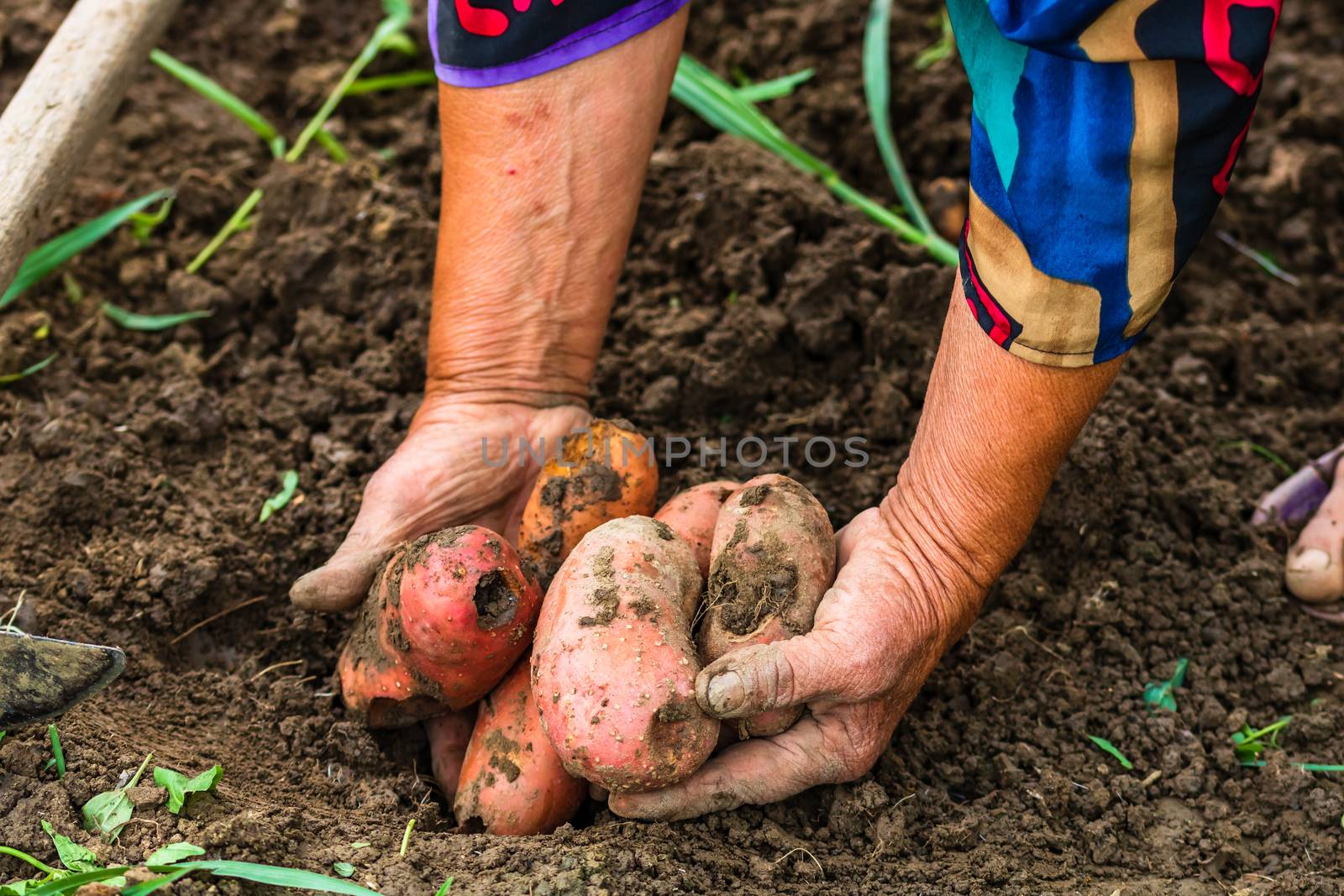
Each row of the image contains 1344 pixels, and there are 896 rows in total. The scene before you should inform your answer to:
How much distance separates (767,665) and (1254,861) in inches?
34.2

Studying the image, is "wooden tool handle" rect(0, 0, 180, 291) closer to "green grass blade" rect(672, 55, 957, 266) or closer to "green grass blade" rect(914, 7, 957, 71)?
"green grass blade" rect(672, 55, 957, 266)

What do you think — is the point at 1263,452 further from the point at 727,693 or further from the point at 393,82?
the point at 393,82

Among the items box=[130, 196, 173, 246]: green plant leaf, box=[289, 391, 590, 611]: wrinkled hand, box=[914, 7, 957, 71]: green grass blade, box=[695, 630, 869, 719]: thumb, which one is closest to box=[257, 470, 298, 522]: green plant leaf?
box=[289, 391, 590, 611]: wrinkled hand

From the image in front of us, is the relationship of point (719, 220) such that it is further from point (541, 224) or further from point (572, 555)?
point (572, 555)

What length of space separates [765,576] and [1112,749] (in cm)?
70

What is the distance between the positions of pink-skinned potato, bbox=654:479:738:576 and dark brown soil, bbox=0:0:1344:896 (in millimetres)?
322

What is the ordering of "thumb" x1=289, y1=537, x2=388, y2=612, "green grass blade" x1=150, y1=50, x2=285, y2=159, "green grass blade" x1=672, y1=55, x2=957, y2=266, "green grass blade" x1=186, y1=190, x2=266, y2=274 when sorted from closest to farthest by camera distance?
"thumb" x1=289, y1=537, x2=388, y2=612 < "green grass blade" x1=186, y1=190, x2=266, y2=274 < "green grass blade" x1=672, y1=55, x2=957, y2=266 < "green grass blade" x1=150, y1=50, x2=285, y2=159

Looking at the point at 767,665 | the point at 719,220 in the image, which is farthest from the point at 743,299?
the point at 767,665

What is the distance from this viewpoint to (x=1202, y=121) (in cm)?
134

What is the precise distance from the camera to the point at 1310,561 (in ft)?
7.10

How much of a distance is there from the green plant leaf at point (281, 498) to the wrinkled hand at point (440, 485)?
0.83ft

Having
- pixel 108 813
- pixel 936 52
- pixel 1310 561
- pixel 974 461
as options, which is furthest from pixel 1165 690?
pixel 936 52

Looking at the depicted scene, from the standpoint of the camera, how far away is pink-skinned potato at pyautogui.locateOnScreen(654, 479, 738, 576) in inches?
73.9

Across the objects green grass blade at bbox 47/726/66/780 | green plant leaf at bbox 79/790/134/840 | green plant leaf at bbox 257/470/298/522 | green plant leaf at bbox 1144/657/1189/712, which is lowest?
green plant leaf at bbox 1144/657/1189/712
